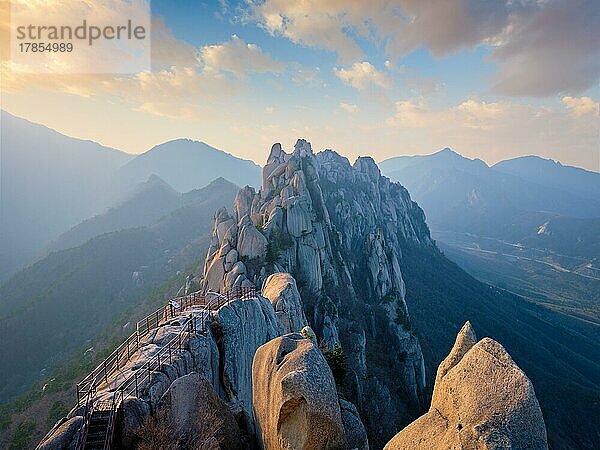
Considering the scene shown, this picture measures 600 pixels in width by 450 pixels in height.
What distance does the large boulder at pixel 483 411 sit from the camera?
9586mm

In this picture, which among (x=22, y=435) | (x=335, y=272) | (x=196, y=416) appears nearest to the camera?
(x=196, y=416)

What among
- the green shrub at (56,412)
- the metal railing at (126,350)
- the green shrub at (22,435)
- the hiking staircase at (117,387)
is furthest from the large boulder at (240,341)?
the green shrub at (22,435)

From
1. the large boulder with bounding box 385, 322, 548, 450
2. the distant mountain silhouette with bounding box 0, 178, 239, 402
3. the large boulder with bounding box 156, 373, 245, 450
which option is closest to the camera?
the large boulder with bounding box 385, 322, 548, 450

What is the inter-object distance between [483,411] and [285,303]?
28241 millimetres

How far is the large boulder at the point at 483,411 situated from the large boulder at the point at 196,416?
744 centimetres

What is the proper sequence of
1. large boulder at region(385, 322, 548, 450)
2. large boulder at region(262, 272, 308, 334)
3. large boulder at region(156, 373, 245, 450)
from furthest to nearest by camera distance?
1. large boulder at region(262, 272, 308, 334)
2. large boulder at region(156, 373, 245, 450)
3. large boulder at region(385, 322, 548, 450)

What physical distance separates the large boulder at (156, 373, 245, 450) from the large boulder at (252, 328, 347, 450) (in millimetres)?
1715

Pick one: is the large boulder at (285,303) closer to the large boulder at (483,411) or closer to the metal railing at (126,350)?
the metal railing at (126,350)

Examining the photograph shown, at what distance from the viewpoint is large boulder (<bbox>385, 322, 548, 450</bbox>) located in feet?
31.4

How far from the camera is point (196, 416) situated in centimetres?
1567

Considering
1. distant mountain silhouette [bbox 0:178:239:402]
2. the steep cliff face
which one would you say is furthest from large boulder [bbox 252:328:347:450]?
distant mountain silhouette [bbox 0:178:239:402]

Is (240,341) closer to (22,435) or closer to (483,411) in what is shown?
(483,411)

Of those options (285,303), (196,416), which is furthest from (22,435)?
(196,416)

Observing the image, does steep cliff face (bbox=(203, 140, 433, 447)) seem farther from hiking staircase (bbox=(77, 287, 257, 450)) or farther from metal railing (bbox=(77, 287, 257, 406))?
hiking staircase (bbox=(77, 287, 257, 450))
